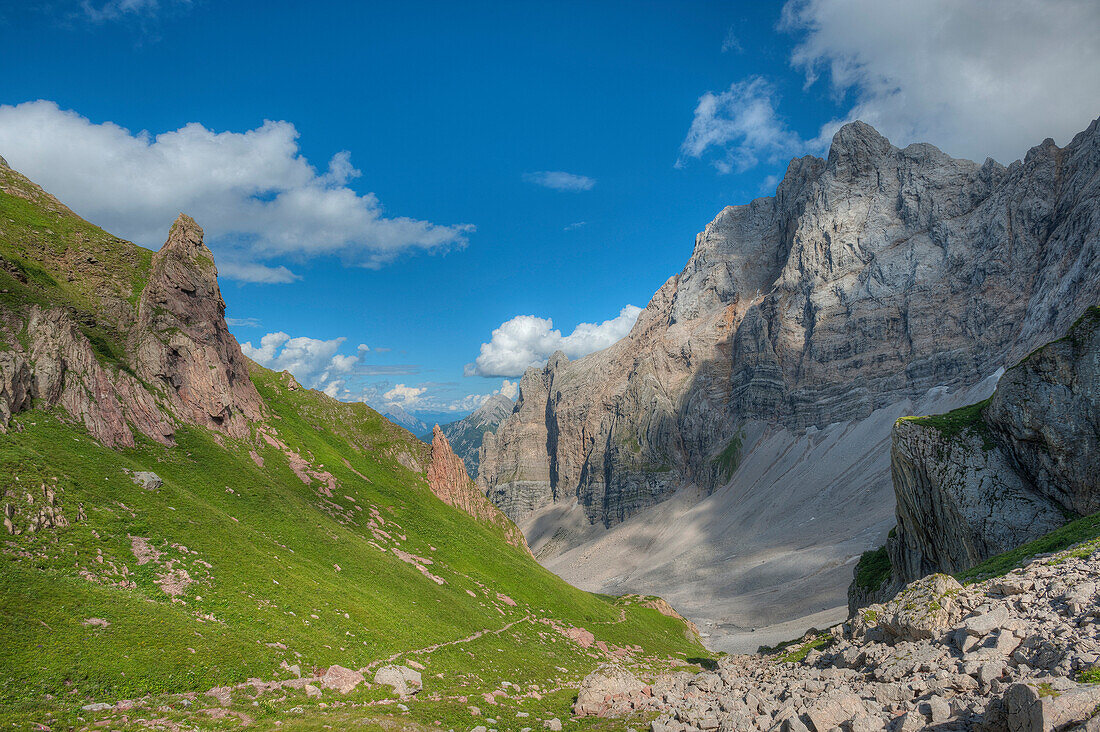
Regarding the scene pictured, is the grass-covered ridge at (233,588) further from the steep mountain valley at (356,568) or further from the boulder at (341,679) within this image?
the boulder at (341,679)

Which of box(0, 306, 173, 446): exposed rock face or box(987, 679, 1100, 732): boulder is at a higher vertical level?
box(0, 306, 173, 446): exposed rock face

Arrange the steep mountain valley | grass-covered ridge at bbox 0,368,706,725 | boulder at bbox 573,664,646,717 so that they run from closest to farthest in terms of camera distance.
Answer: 1. the steep mountain valley
2. grass-covered ridge at bbox 0,368,706,725
3. boulder at bbox 573,664,646,717

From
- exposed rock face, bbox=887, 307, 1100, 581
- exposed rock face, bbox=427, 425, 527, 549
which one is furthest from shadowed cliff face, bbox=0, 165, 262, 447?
exposed rock face, bbox=887, 307, 1100, 581

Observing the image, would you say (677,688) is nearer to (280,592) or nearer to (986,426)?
(280,592)

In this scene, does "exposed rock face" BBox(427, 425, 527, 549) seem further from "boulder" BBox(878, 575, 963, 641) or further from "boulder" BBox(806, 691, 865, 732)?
"boulder" BBox(806, 691, 865, 732)

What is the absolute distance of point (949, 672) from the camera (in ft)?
46.5

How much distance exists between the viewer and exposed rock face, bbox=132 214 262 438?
146 ft

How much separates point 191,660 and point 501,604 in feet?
103

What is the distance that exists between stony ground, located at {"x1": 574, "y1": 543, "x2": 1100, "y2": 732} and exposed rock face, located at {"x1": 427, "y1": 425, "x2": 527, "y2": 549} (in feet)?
175

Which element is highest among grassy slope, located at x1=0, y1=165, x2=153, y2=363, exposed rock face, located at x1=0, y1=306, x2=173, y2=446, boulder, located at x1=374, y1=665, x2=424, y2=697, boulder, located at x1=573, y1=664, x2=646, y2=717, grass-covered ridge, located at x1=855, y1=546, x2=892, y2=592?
grassy slope, located at x1=0, y1=165, x2=153, y2=363

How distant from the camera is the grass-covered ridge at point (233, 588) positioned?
19.5 m

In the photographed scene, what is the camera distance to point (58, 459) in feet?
94.9

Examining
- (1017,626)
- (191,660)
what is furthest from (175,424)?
(1017,626)

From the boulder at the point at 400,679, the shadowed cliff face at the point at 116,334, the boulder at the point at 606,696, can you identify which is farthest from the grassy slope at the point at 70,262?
the boulder at the point at 606,696
